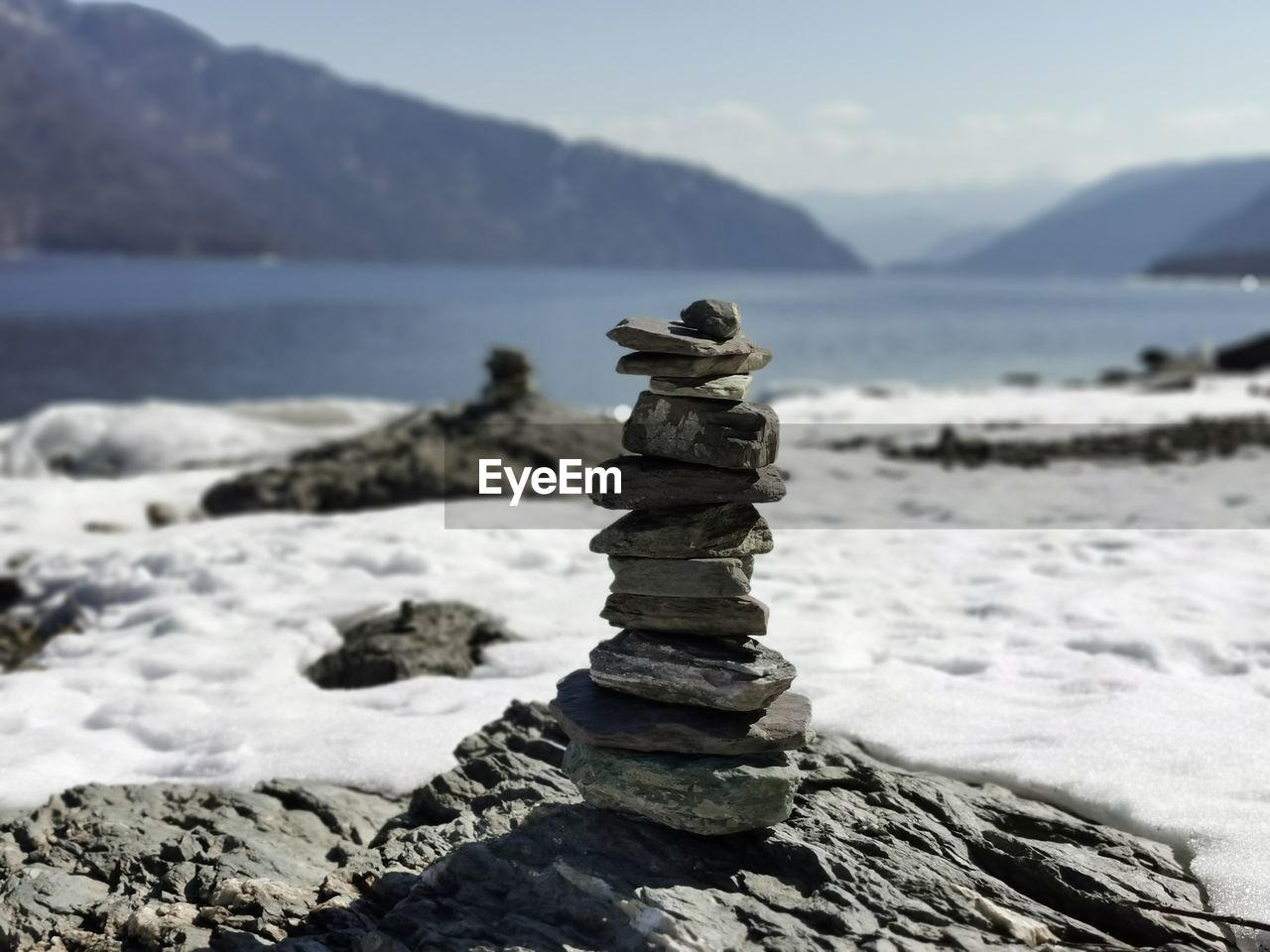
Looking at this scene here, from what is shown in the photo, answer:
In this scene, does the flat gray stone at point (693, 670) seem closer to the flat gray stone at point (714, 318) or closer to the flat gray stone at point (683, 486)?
the flat gray stone at point (683, 486)

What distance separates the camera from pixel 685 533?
228 inches

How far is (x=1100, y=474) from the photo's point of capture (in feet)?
59.1

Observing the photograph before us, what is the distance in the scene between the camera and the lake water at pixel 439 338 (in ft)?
181

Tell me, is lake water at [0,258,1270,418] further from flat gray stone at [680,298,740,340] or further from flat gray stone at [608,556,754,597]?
flat gray stone at [680,298,740,340]

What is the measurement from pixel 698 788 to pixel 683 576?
1.04 metres

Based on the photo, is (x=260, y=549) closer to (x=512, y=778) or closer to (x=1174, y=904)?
(x=512, y=778)

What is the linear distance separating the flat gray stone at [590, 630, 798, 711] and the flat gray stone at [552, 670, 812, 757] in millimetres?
68

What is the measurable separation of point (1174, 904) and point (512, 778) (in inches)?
135

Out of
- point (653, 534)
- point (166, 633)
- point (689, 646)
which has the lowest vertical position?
point (166, 633)

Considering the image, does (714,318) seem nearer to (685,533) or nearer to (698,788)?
(685,533)

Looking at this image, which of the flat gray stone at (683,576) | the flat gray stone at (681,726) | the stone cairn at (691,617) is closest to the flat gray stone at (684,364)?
the stone cairn at (691,617)

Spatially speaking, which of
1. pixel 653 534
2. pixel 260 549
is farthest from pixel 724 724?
pixel 260 549

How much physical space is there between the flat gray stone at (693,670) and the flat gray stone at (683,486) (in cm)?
71

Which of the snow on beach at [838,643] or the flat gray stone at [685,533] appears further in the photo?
the snow on beach at [838,643]
